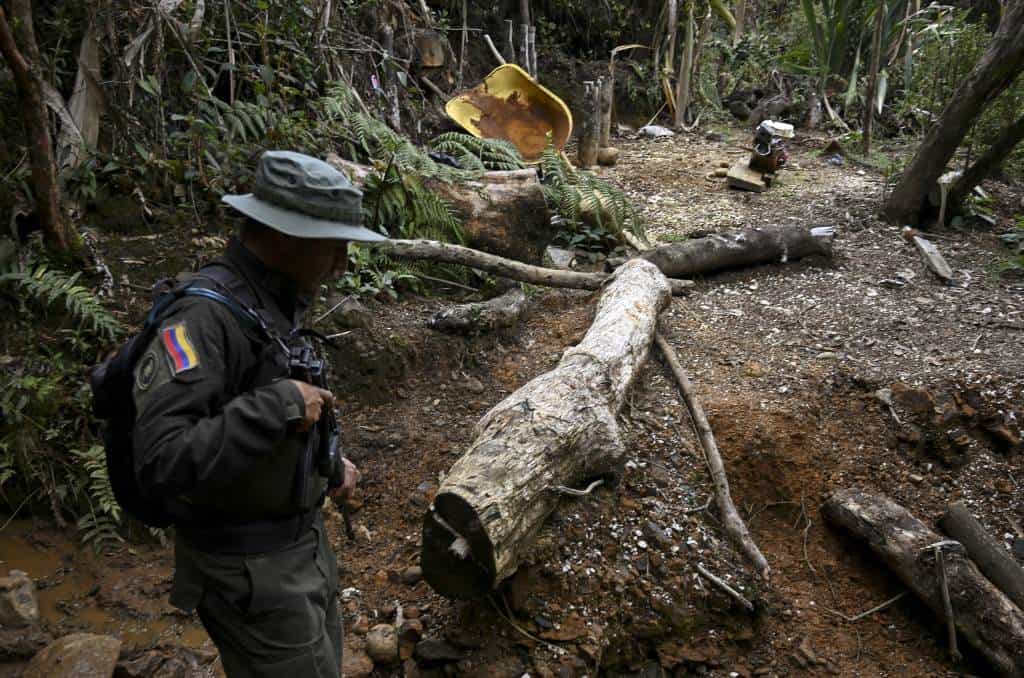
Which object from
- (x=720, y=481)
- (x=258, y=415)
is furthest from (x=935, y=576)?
(x=258, y=415)

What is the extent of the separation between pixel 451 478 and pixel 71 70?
11.7 ft

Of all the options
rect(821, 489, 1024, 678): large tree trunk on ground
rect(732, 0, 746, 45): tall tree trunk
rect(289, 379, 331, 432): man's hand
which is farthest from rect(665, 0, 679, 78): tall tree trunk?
rect(289, 379, 331, 432): man's hand

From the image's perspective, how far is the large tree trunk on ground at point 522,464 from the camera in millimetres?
2287

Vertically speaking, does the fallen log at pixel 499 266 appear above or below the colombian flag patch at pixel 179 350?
below

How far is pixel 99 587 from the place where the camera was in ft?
8.38

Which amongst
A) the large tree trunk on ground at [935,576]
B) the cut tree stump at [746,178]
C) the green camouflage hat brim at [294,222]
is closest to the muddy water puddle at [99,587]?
the green camouflage hat brim at [294,222]

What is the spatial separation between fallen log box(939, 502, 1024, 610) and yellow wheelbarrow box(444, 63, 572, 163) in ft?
19.8

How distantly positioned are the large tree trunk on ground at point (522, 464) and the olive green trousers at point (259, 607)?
0.69 meters

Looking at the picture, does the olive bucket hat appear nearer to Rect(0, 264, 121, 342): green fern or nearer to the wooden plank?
Rect(0, 264, 121, 342): green fern

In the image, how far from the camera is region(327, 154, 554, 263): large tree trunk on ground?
16.6 feet

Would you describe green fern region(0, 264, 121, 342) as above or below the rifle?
below

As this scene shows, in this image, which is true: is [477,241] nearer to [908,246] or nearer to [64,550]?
[64,550]

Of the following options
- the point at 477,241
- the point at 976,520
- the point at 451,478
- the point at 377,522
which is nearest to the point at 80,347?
the point at 377,522

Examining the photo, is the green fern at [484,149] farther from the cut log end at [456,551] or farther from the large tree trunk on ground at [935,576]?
the cut log end at [456,551]
